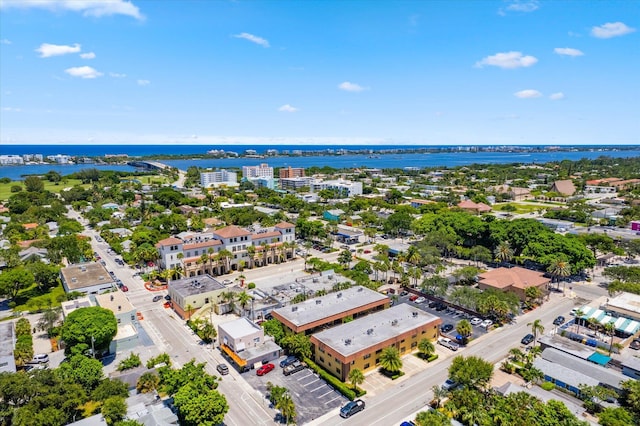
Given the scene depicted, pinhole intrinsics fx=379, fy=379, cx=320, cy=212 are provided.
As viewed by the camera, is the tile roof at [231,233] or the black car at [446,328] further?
the tile roof at [231,233]

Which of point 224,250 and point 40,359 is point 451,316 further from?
point 40,359

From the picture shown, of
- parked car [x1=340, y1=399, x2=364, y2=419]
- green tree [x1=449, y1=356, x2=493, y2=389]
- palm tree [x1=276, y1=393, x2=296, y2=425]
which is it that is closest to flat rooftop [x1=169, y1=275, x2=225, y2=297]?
palm tree [x1=276, y1=393, x2=296, y2=425]

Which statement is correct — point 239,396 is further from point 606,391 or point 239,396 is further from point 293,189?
point 293,189

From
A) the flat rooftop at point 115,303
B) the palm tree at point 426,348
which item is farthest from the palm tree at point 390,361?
the flat rooftop at point 115,303

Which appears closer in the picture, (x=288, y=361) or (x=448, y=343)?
(x=288, y=361)

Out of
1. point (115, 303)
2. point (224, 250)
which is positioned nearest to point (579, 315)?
point (224, 250)

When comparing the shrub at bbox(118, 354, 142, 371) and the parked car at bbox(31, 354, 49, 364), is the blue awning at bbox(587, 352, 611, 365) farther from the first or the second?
the parked car at bbox(31, 354, 49, 364)

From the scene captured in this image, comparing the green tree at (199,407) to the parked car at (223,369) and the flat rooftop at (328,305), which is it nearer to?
the parked car at (223,369)
